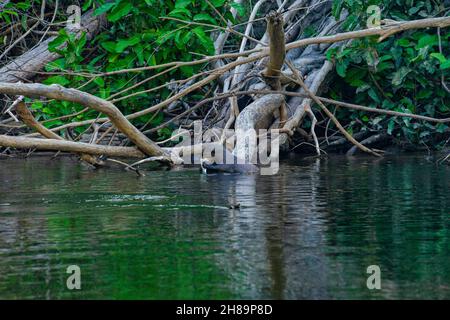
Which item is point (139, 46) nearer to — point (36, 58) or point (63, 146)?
point (36, 58)

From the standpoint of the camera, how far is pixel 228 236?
750 cm

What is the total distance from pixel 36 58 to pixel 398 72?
5870 millimetres

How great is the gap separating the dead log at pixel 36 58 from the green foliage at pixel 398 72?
4244 millimetres

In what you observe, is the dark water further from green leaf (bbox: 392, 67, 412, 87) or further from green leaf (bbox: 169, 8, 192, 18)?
green leaf (bbox: 169, 8, 192, 18)

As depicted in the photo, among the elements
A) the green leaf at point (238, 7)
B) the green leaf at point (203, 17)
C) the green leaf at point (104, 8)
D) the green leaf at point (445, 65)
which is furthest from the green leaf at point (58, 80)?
the green leaf at point (445, 65)

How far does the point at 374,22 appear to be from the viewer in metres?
12.5

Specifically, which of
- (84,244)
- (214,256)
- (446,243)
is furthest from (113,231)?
(446,243)

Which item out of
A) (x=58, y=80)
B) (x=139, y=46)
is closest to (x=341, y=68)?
(x=139, y=46)

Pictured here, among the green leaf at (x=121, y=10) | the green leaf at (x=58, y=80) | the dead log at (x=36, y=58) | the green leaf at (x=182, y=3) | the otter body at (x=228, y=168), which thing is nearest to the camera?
the otter body at (x=228, y=168)

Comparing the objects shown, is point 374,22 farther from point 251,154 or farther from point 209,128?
A: point 209,128

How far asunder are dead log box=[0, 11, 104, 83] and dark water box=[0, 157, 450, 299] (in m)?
4.94

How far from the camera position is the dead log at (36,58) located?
16.8 metres

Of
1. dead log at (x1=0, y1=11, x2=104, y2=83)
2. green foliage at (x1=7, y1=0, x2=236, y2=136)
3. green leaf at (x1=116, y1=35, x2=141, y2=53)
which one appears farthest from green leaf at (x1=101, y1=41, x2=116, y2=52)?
dead log at (x1=0, y1=11, x2=104, y2=83)

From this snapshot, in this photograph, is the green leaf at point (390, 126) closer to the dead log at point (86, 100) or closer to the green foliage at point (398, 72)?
the green foliage at point (398, 72)
